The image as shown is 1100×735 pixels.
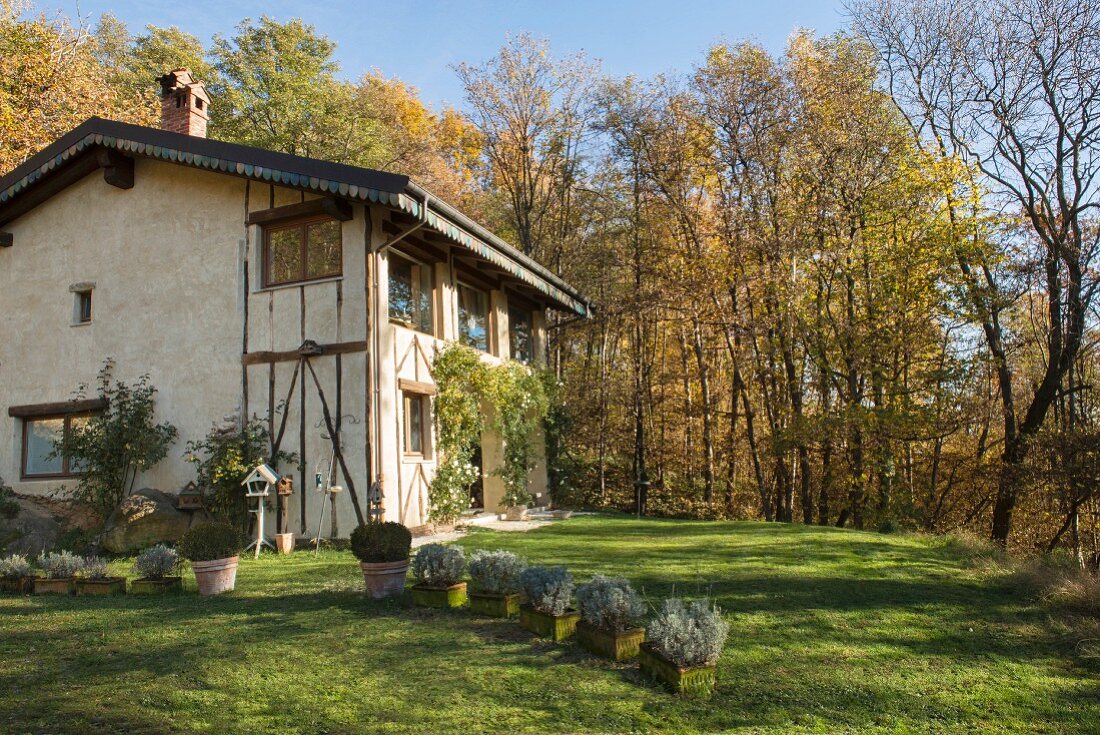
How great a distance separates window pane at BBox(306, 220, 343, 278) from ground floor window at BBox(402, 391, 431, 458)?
78.3 inches

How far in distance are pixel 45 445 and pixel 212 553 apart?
739 centimetres

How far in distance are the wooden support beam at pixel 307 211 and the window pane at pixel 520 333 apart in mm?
5117

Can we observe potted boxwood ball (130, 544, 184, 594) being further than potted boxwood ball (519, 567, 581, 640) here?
Yes

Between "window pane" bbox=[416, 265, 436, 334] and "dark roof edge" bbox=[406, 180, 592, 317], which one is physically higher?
"dark roof edge" bbox=[406, 180, 592, 317]

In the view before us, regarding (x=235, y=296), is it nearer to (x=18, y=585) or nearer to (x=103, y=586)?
(x=18, y=585)

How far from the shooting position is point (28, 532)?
414 inches

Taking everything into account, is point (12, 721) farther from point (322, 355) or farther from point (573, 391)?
point (573, 391)

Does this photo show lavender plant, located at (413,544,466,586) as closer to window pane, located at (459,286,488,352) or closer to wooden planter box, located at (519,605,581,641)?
wooden planter box, located at (519,605,581,641)

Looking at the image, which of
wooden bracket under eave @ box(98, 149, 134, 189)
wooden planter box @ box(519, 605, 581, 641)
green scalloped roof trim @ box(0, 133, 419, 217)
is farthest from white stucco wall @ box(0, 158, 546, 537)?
wooden planter box @ box(519, 605, 581, 641)

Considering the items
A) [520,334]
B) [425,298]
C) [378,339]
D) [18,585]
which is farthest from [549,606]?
[520,334]

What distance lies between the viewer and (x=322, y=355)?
1037 cm

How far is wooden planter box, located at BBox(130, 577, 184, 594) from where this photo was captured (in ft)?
22.7

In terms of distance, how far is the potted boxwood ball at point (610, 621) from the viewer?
473 centimetres

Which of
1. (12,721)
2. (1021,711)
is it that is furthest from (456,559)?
(1021,711)
